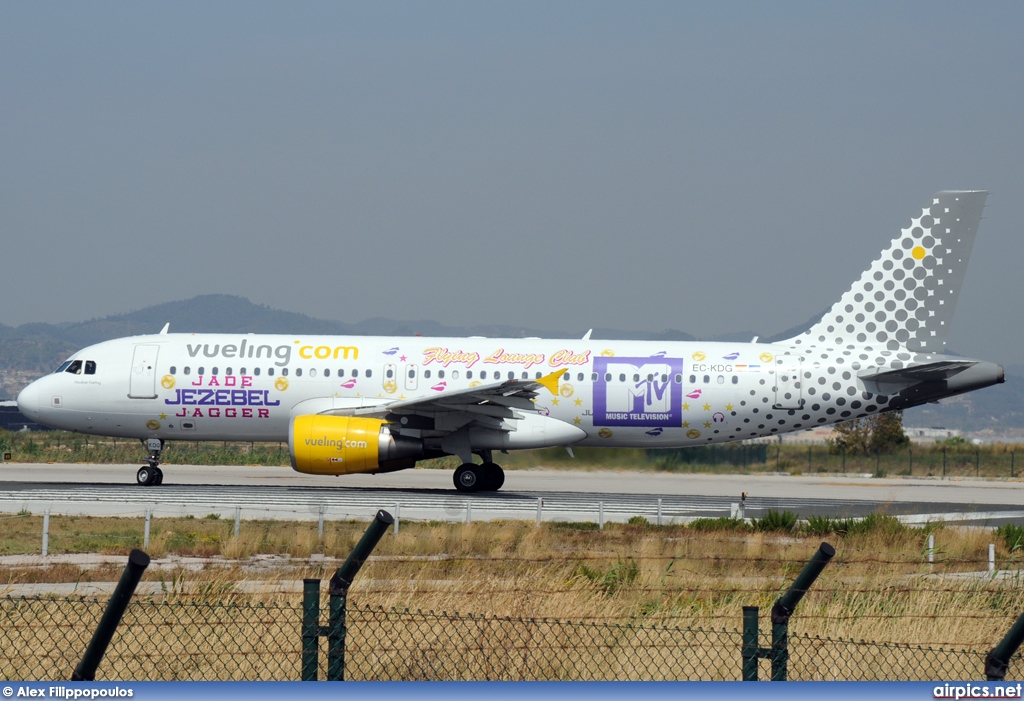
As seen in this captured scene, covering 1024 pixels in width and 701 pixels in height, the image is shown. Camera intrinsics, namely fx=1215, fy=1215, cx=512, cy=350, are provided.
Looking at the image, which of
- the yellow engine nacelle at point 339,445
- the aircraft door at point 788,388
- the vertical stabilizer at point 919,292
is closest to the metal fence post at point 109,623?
the yellow engine nacelle at point 339,445

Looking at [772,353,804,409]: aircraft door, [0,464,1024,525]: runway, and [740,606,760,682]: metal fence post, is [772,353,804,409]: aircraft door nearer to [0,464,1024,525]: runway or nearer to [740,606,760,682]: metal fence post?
[0,464,1024,525]: runway

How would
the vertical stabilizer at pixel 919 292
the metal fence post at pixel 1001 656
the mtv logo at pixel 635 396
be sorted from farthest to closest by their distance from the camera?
the vertical stabilizer at pixel 919 292 → the mtv logo at pixel 635 396 → the metal fence post at pixel 1001 656

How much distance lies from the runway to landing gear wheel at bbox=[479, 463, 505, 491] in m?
0.26

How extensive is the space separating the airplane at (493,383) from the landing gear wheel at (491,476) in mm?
32

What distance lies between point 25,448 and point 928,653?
49.9 m

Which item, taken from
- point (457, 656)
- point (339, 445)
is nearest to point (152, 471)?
point (339, 445)

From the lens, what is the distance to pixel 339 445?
28.0 m

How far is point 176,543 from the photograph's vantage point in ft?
63.2

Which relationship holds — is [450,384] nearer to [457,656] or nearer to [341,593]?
[457,656]

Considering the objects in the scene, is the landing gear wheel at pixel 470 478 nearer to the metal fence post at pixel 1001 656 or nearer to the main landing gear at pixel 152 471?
the main landing gear at pixel 152 471

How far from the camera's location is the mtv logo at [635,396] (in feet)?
102

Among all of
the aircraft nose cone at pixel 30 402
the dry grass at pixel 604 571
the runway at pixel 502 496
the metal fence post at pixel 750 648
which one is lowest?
the runway at pixel 502 496

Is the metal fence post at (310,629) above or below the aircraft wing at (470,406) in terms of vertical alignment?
below

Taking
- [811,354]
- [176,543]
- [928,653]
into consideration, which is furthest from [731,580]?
[811,354]
